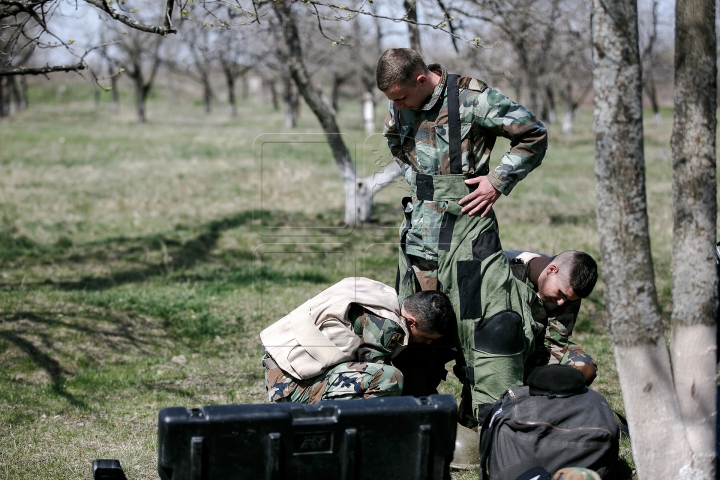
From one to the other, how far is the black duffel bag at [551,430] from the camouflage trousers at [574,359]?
0.78 m

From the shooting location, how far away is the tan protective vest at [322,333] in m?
3.72

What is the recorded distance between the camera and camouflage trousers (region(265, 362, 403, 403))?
360cm

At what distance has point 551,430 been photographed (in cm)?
338

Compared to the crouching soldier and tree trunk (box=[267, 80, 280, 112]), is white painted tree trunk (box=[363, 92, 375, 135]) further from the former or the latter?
the crouching soldier

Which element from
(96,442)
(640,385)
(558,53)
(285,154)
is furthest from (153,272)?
(558,53)

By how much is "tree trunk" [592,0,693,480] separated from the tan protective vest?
1.21 m

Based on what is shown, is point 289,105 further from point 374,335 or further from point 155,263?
point 374,335

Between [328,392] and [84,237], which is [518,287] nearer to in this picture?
[328,392]

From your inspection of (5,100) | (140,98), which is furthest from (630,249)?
(5,100)

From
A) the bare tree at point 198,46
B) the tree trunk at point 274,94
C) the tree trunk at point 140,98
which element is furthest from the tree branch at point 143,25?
the tree trunk at point 274,94

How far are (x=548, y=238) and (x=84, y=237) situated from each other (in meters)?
6.11

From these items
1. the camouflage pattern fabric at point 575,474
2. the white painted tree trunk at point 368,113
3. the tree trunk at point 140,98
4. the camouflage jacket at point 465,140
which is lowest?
the camouflage pattern fabric at point 575,474

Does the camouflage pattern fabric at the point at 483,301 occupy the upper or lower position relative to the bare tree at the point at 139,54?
lower

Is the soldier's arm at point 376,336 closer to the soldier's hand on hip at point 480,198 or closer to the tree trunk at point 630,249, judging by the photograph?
the soldier's hand on hip at point 480,198
